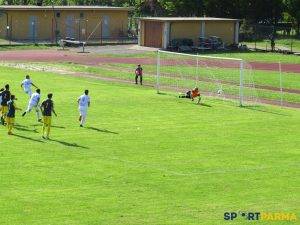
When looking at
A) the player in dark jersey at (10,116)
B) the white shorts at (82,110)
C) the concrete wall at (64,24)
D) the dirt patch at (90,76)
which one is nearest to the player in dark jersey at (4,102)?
the player in dark jersey at (10,116)

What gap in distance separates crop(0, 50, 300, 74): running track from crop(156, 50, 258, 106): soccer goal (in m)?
1.22

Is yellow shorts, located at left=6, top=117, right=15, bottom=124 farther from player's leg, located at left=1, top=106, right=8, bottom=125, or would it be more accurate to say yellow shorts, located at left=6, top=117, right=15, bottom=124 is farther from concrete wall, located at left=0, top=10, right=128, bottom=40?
concrete wall, located at left=0, top=10, right=128, bottom=40

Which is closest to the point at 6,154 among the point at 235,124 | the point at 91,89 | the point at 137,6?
the point at 235,124

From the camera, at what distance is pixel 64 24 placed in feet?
326

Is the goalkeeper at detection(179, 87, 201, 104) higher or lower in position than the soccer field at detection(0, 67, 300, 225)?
higher

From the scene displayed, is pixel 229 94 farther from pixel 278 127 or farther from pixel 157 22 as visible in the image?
pixel 157 22

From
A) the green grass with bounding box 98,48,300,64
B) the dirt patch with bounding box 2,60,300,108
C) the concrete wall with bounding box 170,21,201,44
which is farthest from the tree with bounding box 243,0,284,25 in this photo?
the dirt patch with bounding box 2,60,300,108

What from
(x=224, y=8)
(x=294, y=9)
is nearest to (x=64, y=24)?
(x=224, y=8)

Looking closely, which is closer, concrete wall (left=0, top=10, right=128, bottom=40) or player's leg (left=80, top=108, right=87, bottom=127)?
player's leg (left=80, top=108, right=87, bottom=127)

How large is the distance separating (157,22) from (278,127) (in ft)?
167

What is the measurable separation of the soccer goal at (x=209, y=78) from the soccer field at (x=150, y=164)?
14.3 ft

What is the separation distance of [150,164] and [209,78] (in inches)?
1249

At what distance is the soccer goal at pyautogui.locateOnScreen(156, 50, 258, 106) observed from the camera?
178 feet

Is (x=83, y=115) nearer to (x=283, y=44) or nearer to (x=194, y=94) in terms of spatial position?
(x=194, y=94)
